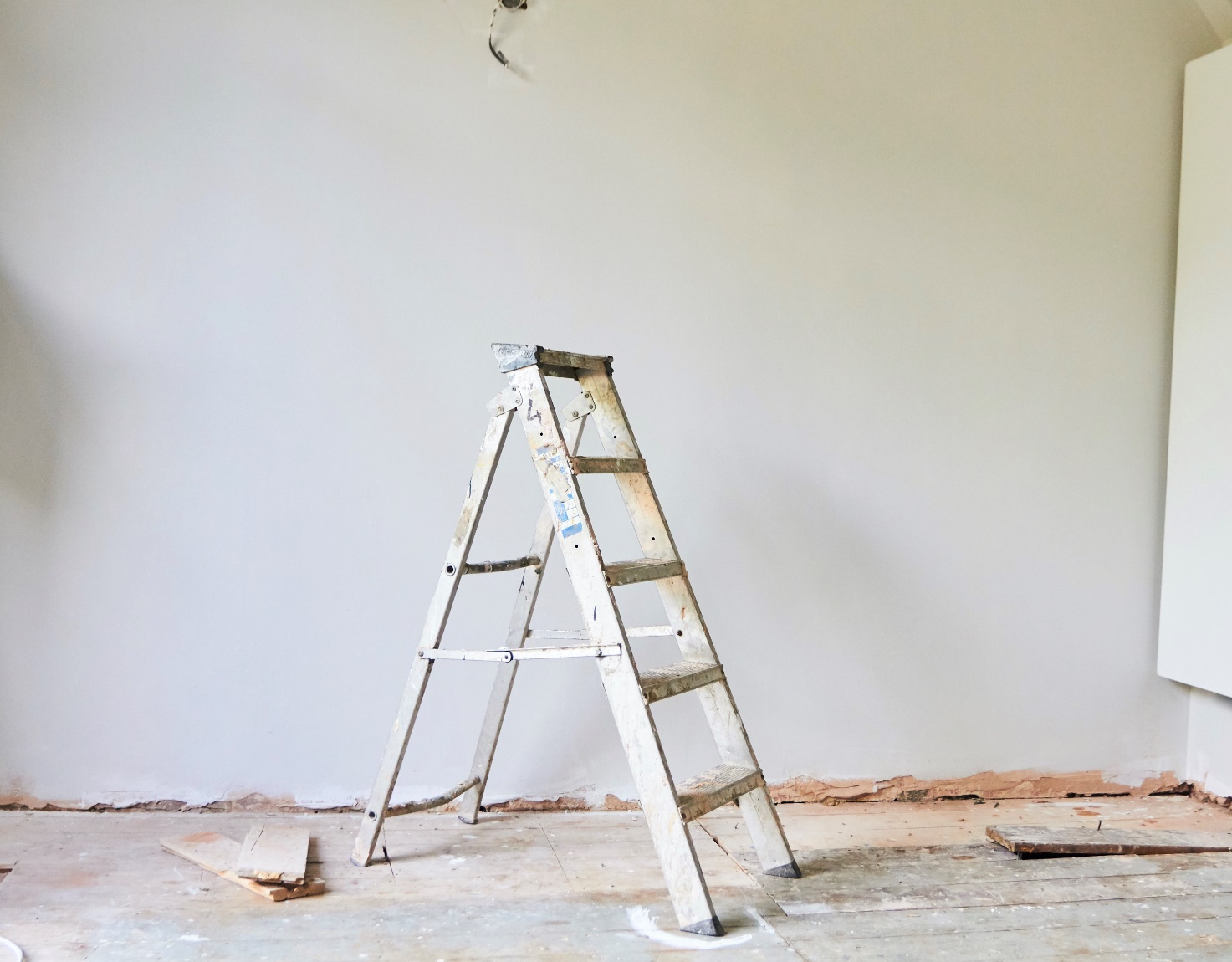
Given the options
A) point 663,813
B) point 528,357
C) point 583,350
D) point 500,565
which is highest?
point 583,350

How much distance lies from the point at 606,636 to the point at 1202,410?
208 centimetres

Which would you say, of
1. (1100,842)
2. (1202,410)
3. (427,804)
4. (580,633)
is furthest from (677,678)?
(1202,410)

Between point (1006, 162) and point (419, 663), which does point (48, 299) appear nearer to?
point (419, 663)

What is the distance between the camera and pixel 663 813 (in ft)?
5.92

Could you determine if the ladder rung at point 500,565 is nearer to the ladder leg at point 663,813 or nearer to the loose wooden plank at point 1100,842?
the ladder leg at point 663,813

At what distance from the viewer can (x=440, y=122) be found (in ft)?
8.22

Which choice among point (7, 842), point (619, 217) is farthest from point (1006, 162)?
point (7, 842)

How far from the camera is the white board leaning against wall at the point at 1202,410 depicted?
9.00 feet

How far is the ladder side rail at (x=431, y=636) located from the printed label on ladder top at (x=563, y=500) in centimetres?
18

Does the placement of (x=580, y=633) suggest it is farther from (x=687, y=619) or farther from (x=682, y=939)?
(x=682, y=939)

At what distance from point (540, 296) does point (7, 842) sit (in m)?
1.83

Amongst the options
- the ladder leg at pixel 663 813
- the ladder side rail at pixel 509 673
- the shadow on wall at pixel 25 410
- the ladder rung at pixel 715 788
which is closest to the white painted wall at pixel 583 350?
the shadow on wall at pixel 25 410

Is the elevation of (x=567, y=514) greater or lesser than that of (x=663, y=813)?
greater

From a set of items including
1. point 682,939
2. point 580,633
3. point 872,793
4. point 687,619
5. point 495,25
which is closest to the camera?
point 682,939
